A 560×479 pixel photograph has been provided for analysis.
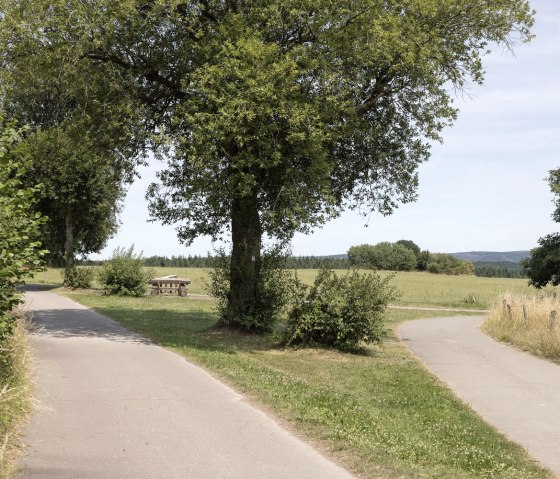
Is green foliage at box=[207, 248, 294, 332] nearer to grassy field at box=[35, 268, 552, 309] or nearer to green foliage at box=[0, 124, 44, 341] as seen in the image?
grassy field at box=[35, 268, 552, 309]

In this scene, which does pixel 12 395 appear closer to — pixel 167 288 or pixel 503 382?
pixel 503 382

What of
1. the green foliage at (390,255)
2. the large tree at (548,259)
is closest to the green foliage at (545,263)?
the large tree at (548,259)

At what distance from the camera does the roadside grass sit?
619 cm

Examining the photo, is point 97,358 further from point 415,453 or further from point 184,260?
point 184,260

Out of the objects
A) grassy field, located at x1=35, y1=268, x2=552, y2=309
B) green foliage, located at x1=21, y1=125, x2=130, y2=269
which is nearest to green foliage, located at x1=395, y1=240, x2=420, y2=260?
grassy field, located at x1=35, y1=268, x2=552, y2=309

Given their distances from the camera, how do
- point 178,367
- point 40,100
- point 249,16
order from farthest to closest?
1. point 40,100
2. point 249,16
3. point 178,367

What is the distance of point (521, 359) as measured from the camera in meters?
16.6

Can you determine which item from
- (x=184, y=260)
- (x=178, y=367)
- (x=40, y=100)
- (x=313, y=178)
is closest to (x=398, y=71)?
(x=313, y=178)

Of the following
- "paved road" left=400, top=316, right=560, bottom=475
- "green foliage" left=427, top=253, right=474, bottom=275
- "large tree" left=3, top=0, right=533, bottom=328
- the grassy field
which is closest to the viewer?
"paved road" left=400, top=316, right=560, bottom=475

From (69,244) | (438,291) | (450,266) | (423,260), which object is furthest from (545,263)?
(423,260)

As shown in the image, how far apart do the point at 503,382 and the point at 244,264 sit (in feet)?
26.1

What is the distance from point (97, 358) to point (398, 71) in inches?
417

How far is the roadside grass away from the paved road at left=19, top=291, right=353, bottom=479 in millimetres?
169

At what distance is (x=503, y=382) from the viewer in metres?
13.4
